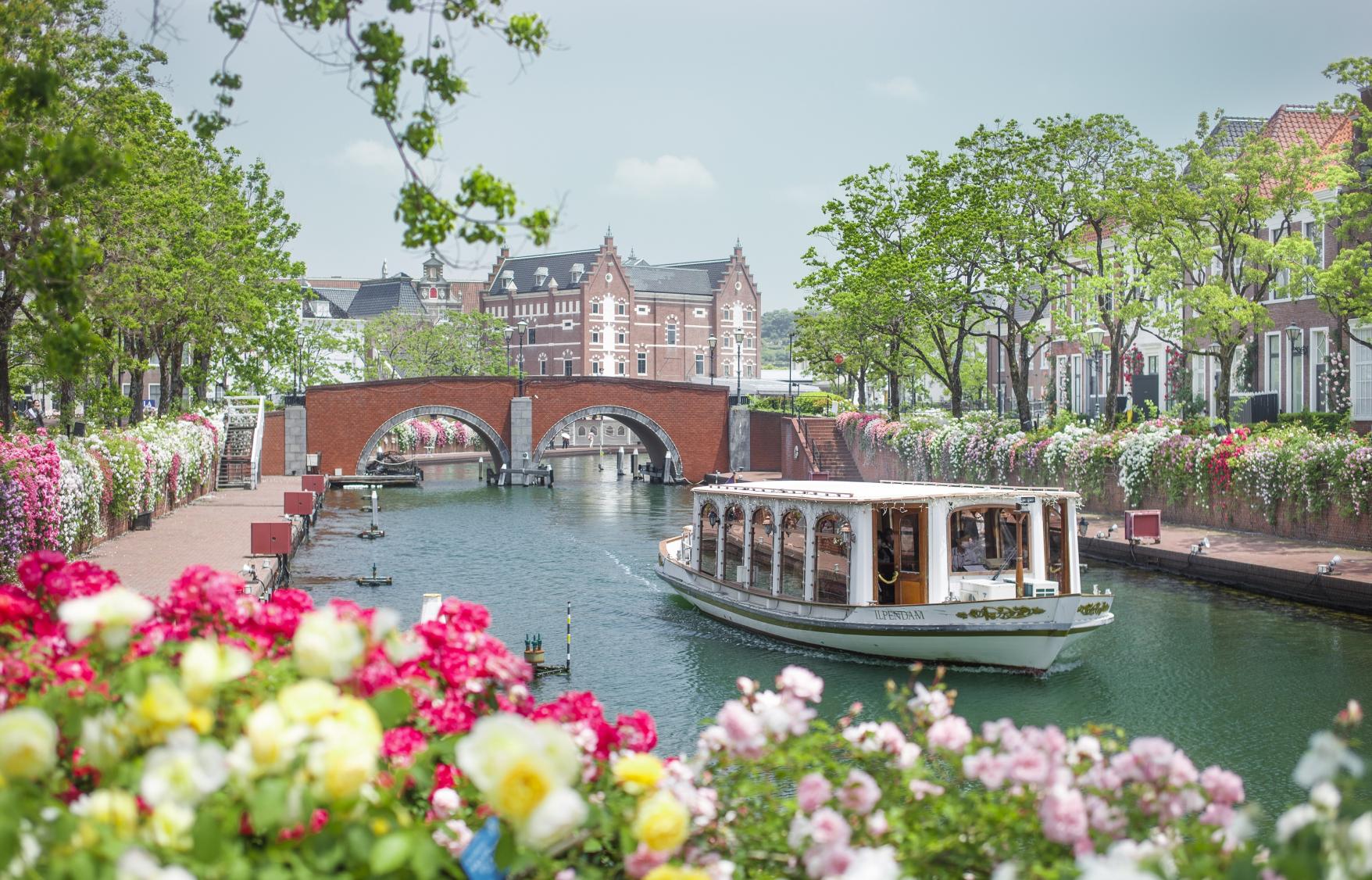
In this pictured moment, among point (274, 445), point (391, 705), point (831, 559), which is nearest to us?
point (391, 705)

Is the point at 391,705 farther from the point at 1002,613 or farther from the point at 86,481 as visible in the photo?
the point at 86,481

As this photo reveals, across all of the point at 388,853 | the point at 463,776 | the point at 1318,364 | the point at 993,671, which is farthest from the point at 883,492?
the point at 1318,364

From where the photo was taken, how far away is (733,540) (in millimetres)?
26125

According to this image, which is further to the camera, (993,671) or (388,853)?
(993,671)

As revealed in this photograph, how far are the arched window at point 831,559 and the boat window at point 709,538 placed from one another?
4.07m

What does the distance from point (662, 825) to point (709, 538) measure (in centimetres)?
2270

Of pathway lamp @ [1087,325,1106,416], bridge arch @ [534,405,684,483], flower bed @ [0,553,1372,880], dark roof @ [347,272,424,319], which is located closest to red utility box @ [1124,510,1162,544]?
pathway lamp @ [1087,325,1106,416]

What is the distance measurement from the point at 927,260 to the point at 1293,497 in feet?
65.0

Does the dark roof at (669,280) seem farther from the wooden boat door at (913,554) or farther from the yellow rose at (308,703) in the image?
the yellow rose at (308,703)

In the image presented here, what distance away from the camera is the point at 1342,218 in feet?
122

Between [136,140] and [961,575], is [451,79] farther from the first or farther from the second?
[136,140]

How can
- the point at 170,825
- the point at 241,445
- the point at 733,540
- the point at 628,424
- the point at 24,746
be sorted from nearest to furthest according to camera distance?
the point at 170,825, the point at 24,746, the point at 733,540, the point at 241,445, the point at 628,424

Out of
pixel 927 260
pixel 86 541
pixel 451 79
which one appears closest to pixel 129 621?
pixel 451 79

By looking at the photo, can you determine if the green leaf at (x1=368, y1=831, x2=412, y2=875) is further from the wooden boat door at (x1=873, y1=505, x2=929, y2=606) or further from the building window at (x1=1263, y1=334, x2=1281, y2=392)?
the building window at (x1=1263, y1=334, x2=1281, y2=392)
